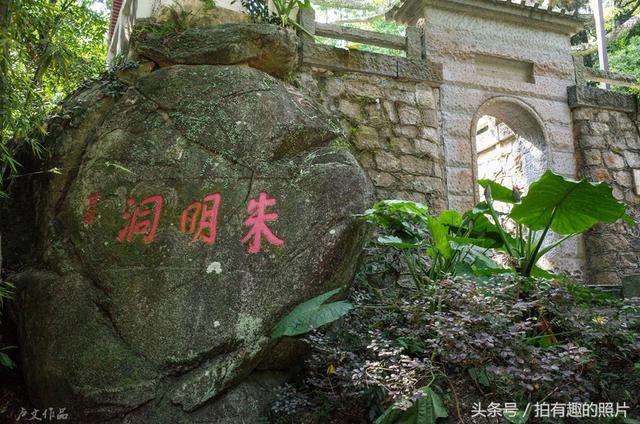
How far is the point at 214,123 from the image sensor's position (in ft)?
11.0

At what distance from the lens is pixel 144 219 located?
3100 millimetres

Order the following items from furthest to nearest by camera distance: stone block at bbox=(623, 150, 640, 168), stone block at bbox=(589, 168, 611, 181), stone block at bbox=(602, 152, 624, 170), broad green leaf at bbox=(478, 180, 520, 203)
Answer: stone block at bbox=(623, 150, 640, 168) < stone block at bbox=(602, 152, 624, 170) < stone block at bbox=(589, 168, 611, 181) < broad green leaf at bbox=(478, 180, 520, 203)

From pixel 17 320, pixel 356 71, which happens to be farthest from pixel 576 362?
pixel 356 71

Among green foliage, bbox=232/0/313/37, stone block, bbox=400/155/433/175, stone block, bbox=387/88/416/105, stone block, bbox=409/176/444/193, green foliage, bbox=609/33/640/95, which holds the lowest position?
stone block, bbox=409/176/444/193

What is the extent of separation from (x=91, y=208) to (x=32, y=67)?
1493 millimetres

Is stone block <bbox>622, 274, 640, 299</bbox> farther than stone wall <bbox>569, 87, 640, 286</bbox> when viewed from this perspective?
No

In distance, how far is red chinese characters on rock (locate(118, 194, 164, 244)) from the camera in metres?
3.06

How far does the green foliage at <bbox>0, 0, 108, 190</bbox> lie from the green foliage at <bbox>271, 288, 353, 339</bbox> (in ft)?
5.64

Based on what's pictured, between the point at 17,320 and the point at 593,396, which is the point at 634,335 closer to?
the point at 593,396

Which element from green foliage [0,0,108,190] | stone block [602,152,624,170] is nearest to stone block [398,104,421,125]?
stone block [602,152,624,170]

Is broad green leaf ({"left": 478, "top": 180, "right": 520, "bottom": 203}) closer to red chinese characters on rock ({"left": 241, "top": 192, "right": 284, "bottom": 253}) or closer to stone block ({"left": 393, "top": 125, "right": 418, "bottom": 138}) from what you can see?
stone block ({"left": 393, "top": 125, "right": 418, "bottom": 138})

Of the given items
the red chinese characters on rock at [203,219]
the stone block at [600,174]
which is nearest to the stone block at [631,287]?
the stone block at [600,174]

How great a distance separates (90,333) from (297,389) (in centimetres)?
113

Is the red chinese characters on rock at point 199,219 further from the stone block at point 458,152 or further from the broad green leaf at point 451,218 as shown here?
the stone block at point 458,152
